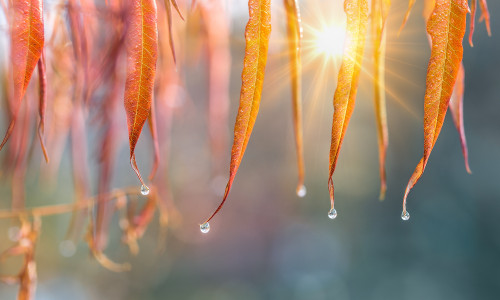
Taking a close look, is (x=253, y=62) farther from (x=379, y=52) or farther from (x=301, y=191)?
(x=301, y=191)

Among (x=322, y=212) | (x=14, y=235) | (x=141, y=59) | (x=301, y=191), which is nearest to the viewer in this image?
(x=141, y=59)

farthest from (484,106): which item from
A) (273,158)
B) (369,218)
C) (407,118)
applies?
(273,158)

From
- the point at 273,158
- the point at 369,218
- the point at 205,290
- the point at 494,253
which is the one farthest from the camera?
the point at 273,158

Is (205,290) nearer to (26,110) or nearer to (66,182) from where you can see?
(66,182)

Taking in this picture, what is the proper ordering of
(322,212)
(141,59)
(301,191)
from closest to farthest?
(141,59)
(301,191)
(322,212)

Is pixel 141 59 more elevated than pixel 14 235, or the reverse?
pixel 141 59

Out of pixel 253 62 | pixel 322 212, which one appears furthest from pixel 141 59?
pixel 322 212
